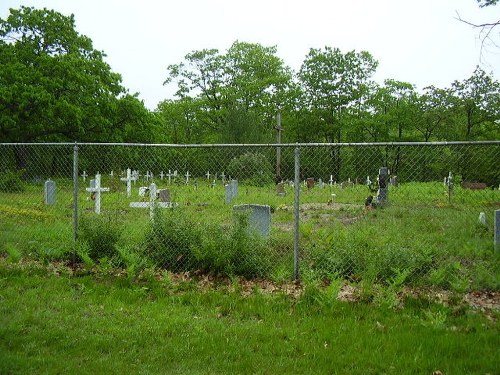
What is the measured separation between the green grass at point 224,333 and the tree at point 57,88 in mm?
27060

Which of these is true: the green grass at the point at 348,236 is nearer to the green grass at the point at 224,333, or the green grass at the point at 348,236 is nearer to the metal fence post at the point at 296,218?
the metal fence post at the point at 296,218

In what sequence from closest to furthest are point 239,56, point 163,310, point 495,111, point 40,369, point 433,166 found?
1. point 40,369
2. point 163,310
3. point 433,166
4. point 495,111
5. point 239,56

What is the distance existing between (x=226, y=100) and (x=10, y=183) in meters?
41.4

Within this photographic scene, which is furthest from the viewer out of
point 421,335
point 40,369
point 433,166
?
point 433,166

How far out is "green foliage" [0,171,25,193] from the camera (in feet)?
51.1

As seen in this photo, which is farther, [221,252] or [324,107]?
[324,107]

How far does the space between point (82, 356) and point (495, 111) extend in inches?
1669

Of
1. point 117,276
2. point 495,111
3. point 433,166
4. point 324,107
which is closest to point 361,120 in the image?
point 324,107

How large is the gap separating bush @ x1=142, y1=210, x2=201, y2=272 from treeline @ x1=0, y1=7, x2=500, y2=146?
26.0m

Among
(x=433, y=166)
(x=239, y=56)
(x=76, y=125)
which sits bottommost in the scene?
(x=433, y=166)

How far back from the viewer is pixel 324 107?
52531mm

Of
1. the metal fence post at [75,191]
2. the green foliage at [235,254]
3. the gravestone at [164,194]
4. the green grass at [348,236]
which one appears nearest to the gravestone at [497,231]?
the green grass at [348,236]

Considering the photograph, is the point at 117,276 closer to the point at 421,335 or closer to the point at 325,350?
the point at 325,350

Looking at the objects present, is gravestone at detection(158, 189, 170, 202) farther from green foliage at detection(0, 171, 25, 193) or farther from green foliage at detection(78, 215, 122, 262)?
green foliage at detection(0, 171, 25, 193)
